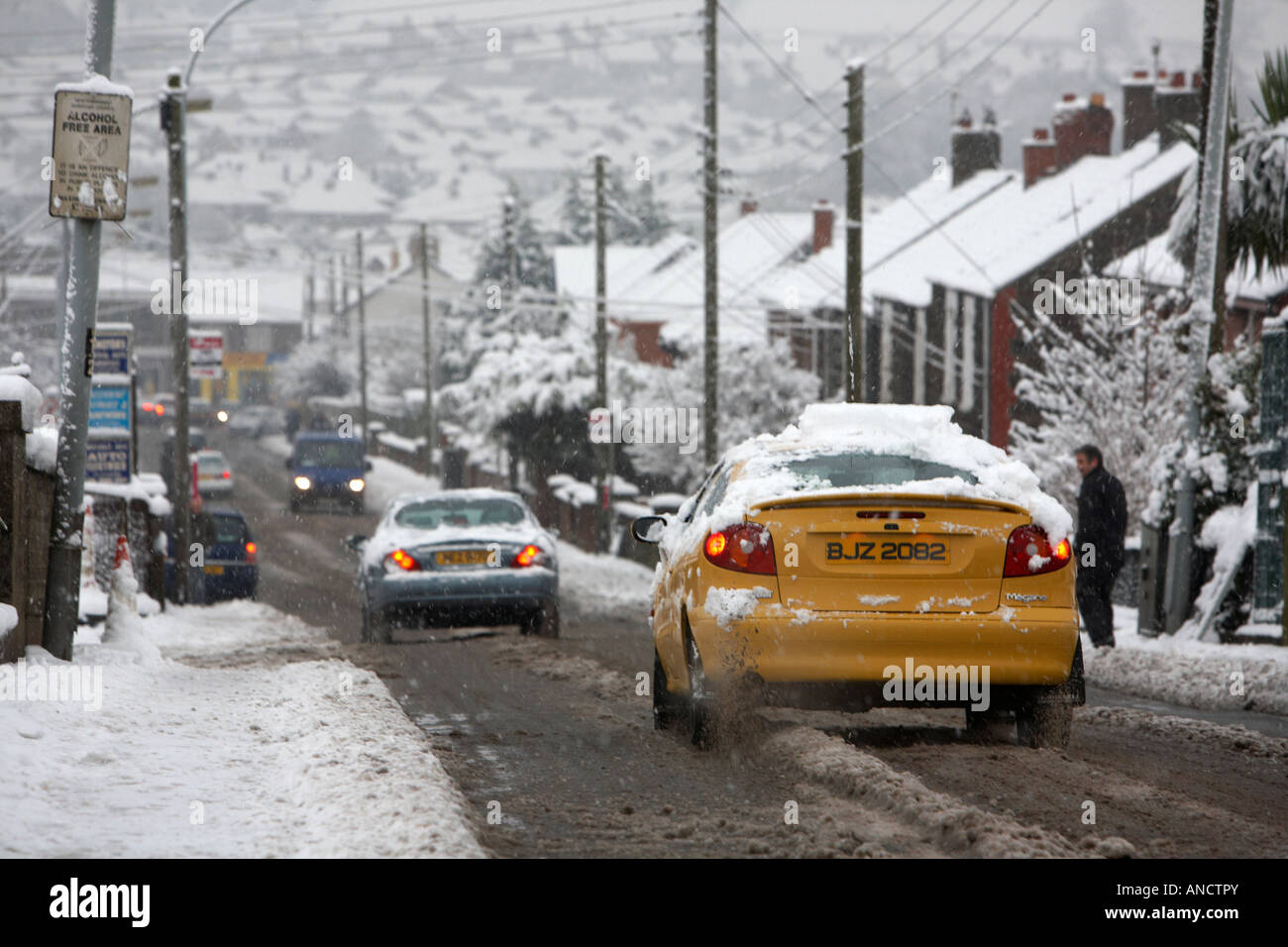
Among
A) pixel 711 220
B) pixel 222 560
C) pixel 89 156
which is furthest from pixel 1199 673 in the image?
pixel 222 560

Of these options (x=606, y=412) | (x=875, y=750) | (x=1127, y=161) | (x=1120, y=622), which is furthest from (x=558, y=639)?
(x=1127, y=161)

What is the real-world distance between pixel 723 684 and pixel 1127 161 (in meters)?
34.0

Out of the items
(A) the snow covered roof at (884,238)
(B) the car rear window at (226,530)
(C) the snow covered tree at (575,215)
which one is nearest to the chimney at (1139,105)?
(A) the snow covered roof at (884,238)

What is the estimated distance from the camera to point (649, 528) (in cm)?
998

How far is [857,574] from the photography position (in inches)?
305

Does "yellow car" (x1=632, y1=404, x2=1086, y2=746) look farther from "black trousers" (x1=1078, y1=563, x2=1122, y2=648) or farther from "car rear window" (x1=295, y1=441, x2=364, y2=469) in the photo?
"car rear window" (x1=295, y1=441, x2=364, y2=469)

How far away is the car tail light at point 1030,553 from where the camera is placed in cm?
779

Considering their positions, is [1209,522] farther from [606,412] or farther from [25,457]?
[606,412]

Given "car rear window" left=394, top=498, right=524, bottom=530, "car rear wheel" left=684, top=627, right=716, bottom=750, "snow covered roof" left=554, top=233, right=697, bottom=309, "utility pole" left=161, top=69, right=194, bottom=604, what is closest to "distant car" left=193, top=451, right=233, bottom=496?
"snow covered roof" left=554, top=233, right=697, bottom=309

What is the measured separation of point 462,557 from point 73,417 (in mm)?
5632

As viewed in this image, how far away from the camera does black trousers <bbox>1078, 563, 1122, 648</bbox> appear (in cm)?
1399

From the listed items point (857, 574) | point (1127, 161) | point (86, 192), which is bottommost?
point (857, 574)
